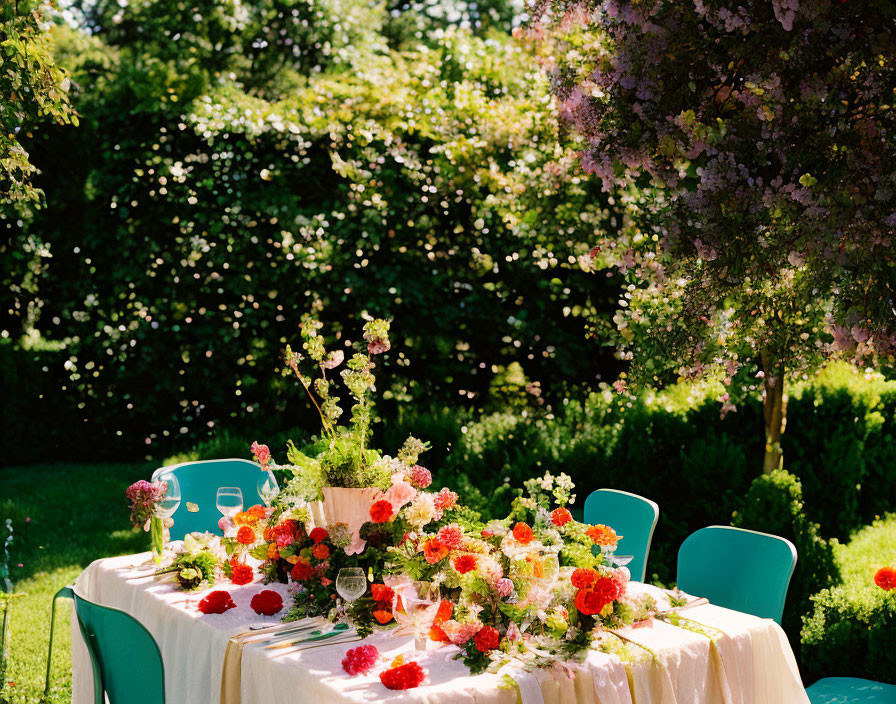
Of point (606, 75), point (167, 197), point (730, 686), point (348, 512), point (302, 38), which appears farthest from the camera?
point (302, 38)

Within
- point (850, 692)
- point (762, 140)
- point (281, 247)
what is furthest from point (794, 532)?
point (281, 247)

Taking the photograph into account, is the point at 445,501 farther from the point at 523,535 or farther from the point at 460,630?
the point at 460,630

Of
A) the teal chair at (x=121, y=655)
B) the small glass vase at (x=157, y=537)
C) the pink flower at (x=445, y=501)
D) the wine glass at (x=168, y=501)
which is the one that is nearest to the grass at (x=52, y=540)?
the small glass vase at (x=157, y=537)

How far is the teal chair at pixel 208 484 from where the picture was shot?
4663mm

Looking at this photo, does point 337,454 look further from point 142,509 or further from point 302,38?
point 302,38

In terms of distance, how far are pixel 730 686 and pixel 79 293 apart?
6.64 metres

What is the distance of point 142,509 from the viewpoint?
3.35 m

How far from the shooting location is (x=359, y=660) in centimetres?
242

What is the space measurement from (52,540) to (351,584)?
187 inches

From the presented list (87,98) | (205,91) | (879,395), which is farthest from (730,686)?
(87,98)

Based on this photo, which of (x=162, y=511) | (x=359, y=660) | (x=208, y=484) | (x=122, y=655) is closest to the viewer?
(x=359, y=660)

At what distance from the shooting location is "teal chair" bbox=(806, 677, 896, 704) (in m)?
3.30

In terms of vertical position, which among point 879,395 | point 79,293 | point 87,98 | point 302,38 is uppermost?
point 302,38

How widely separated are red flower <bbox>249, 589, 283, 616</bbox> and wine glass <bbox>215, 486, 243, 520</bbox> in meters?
0.61
